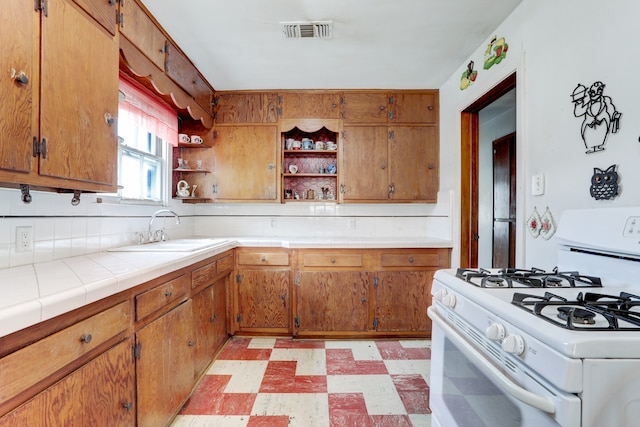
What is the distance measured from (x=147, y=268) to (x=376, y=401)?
1511 mm

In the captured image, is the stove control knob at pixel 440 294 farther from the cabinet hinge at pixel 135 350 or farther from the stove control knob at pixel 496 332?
the cabinet hinge at pixel 135 350

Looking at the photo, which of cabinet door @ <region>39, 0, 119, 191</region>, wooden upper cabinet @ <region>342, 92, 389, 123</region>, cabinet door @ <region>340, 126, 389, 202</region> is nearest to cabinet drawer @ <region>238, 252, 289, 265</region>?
cabinet door @ <region>340, 126, 389, 202</region>

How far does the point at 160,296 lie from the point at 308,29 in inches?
73.6

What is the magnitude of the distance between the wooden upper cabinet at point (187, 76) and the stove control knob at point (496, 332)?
2.36 m

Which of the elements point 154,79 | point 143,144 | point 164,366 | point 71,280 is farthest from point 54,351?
point 143,144

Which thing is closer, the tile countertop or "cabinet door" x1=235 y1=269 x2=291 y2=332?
the tile countertop

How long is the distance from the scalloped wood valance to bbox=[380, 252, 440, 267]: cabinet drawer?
2.09m

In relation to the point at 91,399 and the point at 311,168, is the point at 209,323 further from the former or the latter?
the point at 311,168

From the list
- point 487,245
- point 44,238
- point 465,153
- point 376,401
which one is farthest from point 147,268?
point 487,245

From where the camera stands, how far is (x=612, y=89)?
119cm

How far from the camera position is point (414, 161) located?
3.00m

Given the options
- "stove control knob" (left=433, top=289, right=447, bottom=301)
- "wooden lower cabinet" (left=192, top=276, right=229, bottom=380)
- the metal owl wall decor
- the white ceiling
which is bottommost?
"wooden lower cabinet" (left=192, top=276, right=229, bottom=380)

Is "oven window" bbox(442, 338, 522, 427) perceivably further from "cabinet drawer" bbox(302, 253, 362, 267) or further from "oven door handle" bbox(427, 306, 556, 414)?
"cabinet drawer" bbox(302, 253, 362, 267)

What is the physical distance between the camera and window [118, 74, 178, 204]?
2.00m
